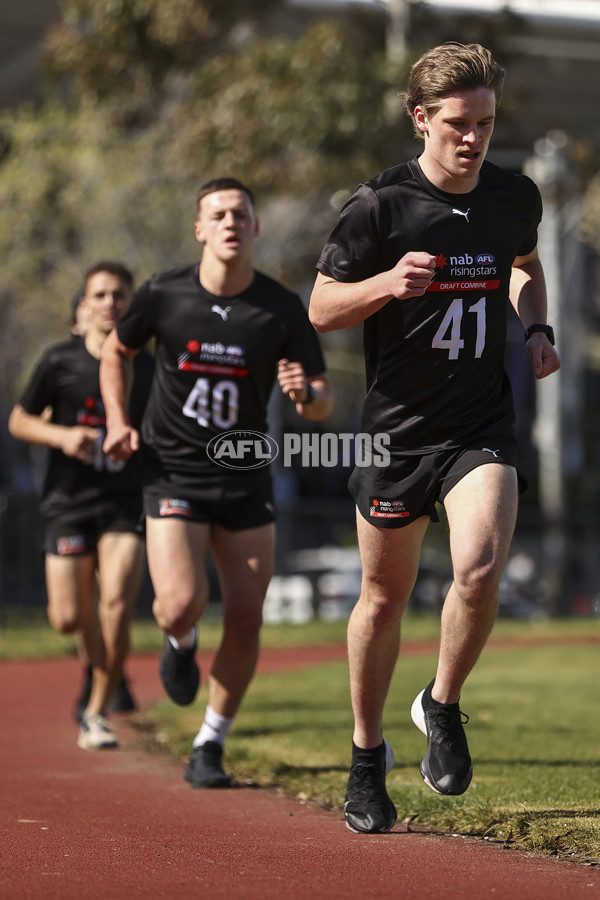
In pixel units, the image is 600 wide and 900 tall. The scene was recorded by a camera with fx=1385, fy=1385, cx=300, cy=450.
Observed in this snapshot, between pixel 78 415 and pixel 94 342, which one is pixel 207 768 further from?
pixel 94 342

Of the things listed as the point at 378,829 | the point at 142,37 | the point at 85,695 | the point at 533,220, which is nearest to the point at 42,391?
the point at 85,695

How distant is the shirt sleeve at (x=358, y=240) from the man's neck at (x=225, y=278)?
1.71 metres

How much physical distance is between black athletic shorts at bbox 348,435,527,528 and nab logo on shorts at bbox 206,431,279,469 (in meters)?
1.50

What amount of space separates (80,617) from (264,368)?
253cm

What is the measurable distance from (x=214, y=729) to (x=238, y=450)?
1296mm

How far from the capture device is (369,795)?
5.04 m

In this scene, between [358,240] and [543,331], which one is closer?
[358,240]

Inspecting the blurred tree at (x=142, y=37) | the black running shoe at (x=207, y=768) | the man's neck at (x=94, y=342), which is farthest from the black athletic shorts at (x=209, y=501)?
the blurred tree at (x=142, y=37)

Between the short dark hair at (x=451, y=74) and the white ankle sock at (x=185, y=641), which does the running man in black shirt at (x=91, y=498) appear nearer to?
the white ankle sock at (x=185, y=641)

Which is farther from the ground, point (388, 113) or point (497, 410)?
point (388, 113)

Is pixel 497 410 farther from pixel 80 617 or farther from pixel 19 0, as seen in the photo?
pixel 19 0

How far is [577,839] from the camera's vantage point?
4648mm

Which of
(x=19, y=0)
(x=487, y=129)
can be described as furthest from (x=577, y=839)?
(x=19, y=0)

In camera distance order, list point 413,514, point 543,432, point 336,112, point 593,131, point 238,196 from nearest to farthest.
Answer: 1. point 413,514
2. point 238,196
3. point 336,112
4. point 543,432
5. point 593,131
